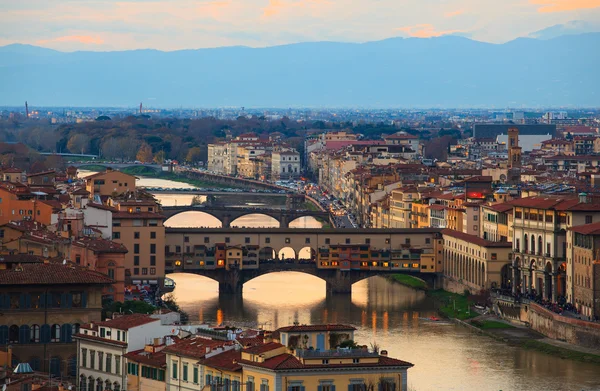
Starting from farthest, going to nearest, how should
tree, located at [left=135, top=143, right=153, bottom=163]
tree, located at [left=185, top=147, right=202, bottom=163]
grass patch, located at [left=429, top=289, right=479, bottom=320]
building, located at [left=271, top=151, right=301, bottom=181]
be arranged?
tree, located at [left=185, top=147, right=202, bottom=163] → tree, located at [left=135, top=143, right=153, bottom=163] → building, located at [left=271, top=151, right=301, bottom=181] → grass patch, located at [left=429, top=289, right=479, bottom=320]

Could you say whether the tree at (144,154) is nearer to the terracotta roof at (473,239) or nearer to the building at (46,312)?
the terracotta roof at (473,239)

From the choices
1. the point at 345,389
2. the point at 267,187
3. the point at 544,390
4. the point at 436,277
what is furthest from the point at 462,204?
the point at 267,187

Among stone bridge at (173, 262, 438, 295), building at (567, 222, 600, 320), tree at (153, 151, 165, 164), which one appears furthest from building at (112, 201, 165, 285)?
tree at (153, 151, 165, 164)

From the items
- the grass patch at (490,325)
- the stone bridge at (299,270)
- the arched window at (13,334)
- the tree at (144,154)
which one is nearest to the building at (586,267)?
the grass patch at (490,325)

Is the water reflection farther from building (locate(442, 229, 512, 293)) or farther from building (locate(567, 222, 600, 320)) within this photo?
building (locate(567, 222, 600, 320))

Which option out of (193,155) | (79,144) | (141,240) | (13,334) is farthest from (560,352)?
(79,144)

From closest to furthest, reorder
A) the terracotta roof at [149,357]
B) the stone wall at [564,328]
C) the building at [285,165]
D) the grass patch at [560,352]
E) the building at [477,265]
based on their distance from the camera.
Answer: the terracotta roof at [149,357]
the grass patch at [560,352]
the stone wall at [564,328]
the building at [477,265]
the building at [285,165]

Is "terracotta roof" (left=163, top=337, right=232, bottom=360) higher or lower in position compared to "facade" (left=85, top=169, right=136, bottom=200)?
higher

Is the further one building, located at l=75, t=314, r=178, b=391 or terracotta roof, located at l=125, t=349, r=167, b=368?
building, located at l=75, t=314, r=178, b=391
